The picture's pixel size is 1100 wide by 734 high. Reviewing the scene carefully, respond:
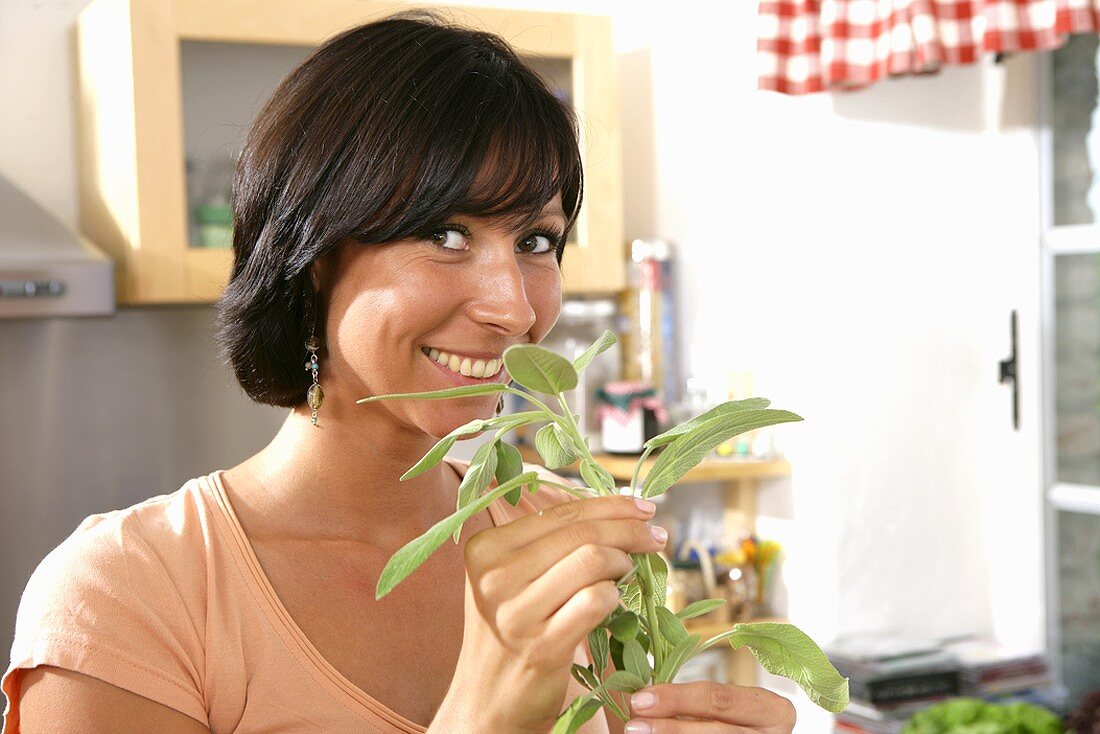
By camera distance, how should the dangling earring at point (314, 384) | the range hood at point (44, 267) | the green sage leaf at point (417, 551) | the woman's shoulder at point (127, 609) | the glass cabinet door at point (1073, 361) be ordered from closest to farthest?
the green sage leaf at point (417, 551)
the woman's shoulder at point (127, 609)
the dangling earring at point (314, 384)
the range hood at point (44, 267)
the glass cabinet door at point (1073, 361)

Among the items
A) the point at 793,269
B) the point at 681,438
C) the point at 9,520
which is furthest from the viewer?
the point at 793,269

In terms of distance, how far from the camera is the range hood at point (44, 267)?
2111 mm

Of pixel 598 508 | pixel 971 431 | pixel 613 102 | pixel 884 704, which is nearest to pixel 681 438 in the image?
pixel 598 508

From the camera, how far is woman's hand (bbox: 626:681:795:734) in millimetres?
718

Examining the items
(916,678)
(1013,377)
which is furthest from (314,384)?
(1013,377)

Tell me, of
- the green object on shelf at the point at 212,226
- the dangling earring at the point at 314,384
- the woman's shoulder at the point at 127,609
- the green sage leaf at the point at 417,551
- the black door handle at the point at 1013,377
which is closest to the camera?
the green sage leaf at the point at 417,551

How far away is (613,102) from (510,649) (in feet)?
6.54

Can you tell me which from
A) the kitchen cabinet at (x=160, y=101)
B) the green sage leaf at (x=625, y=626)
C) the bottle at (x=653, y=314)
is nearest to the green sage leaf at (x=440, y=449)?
the green sage leaf at (x=625, y=626)

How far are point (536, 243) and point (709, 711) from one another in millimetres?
419

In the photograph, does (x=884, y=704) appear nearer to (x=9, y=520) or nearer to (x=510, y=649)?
(x=9, y=520)

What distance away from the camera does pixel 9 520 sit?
2.28 m

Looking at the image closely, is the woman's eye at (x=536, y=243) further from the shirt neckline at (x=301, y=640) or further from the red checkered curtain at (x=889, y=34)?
the red checkered curtain at (x=889, y=34)

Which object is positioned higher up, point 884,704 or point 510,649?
point 510,649

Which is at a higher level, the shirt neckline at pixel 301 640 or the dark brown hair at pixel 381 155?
the dark brown hair at pixel 381 155
